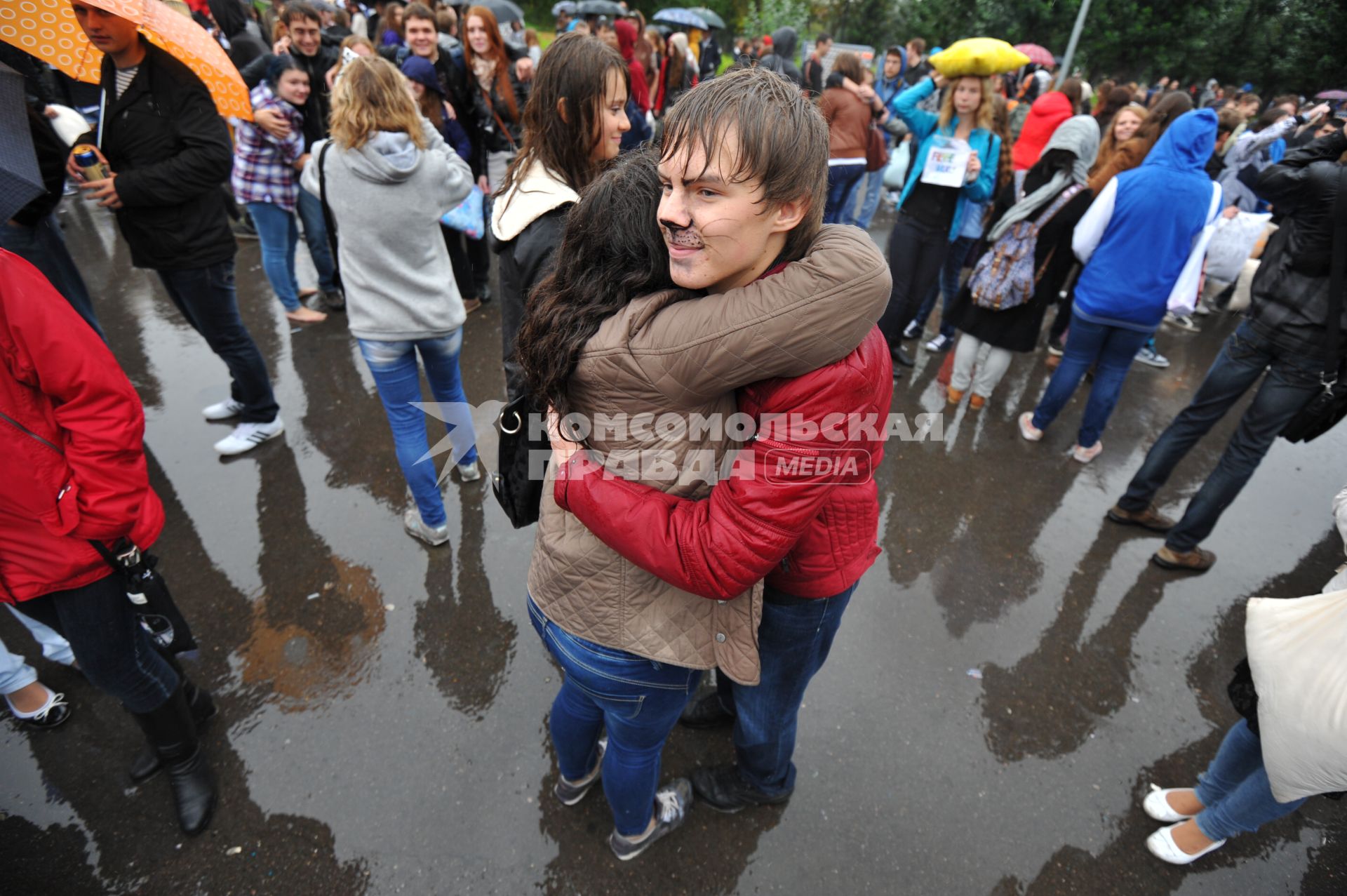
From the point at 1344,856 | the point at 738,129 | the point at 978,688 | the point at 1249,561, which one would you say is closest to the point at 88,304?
the point at 738,129

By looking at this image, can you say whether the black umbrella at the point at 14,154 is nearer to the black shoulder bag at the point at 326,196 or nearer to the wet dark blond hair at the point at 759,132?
the black shoulder bag at the point at 326,196

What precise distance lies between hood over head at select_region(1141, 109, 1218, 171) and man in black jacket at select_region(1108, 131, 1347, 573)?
23.3 inches

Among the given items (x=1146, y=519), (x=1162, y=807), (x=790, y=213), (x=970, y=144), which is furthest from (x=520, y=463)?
(x=970, y=144)

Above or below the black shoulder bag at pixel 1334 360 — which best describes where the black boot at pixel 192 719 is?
below

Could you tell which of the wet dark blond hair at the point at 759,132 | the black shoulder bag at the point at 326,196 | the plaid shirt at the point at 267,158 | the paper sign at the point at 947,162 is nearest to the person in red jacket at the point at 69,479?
the black shoulder bag at the point at 326,196

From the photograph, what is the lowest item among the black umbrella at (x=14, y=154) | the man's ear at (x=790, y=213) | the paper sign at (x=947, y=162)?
the paper sign at (x=947, y=162)

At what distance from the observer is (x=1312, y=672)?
63.3 inches

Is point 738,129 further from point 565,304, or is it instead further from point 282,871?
point 282,871

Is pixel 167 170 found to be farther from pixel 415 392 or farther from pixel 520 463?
pixel 520 463

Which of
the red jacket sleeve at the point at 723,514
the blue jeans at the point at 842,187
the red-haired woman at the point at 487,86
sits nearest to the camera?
the red jacket sleeve at the point at 723,514

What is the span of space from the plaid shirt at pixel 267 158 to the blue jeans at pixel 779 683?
4546mm

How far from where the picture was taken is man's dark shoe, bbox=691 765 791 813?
7.06ft

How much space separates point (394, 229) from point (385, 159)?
0.84 ft

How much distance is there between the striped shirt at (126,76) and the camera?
2744 millimetres
